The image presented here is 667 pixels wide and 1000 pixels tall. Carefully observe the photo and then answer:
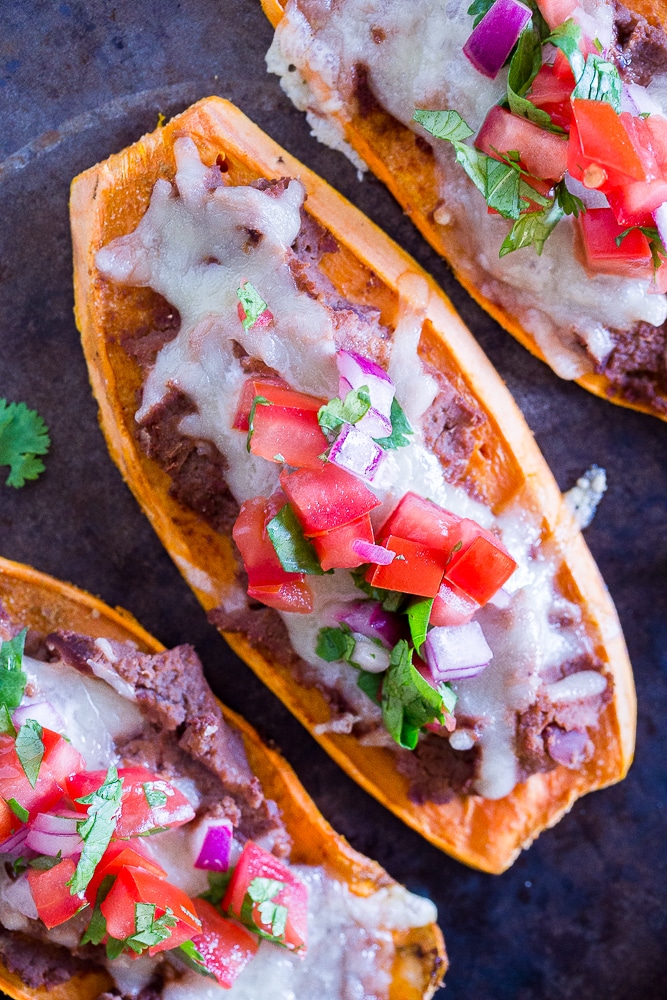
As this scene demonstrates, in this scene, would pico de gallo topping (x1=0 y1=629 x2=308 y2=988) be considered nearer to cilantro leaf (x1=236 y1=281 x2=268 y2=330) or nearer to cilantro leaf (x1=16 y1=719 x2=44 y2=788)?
cilantro leaf (x1=16 y1=719 x2=44 y2=788)

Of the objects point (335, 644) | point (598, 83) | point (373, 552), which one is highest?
point (598, 83)

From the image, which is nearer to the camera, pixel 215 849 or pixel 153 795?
pixel 153 795

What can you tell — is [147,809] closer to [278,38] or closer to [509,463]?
[509,463]

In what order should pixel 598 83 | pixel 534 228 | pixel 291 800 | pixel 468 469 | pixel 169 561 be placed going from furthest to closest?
pixel 169 561 → pixel 291 800 → pixel 468 469 → pixel 534 228 → pixel 598 83

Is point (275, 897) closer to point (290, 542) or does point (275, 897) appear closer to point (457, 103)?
point (290, 542)

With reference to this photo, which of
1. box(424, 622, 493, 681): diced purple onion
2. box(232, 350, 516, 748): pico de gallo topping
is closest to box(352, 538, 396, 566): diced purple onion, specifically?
box(232, 350, 516, 748): pico de gallo topping

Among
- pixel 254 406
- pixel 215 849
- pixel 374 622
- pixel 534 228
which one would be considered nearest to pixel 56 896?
pixel 215 849

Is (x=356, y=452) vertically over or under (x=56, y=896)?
over
